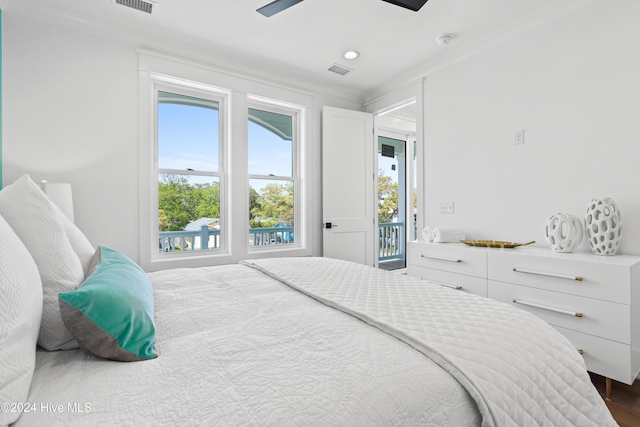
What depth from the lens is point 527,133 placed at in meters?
2.63

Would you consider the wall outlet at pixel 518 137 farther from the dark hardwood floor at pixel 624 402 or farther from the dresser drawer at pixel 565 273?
the dark hardwood floor at pixel 624 402

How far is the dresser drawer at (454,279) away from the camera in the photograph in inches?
96.7

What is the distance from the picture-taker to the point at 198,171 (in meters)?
3.27

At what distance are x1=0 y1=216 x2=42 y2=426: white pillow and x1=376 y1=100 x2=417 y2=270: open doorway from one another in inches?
178

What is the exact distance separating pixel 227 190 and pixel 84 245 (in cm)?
217

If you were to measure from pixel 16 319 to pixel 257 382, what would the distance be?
19.4 inches

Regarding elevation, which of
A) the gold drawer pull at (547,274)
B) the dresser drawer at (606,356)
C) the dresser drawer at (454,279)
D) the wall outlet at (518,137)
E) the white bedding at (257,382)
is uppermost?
the wall outlet at (518,137)

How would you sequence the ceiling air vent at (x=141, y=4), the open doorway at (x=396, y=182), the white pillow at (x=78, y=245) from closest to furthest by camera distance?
1. the white pillow at (x=78, y=245)
2. the ceiling air vent at (x=141, y=4)
3. the open doorway at (x=396, y=182)

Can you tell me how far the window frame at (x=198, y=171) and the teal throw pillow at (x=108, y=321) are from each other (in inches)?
91.6

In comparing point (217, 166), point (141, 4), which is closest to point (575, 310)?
point (217, 166)

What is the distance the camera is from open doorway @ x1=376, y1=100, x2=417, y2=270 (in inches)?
202

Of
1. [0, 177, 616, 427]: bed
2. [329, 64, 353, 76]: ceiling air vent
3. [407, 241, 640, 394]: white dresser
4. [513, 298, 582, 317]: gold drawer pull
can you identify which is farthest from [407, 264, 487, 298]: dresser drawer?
[329, 64, 353, 76]: ceiling air vent

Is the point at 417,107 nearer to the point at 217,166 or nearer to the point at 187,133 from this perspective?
the point at 217,166

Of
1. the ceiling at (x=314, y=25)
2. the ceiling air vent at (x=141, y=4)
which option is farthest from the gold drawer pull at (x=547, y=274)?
the ceiling air vent at (x=141, y=4)
